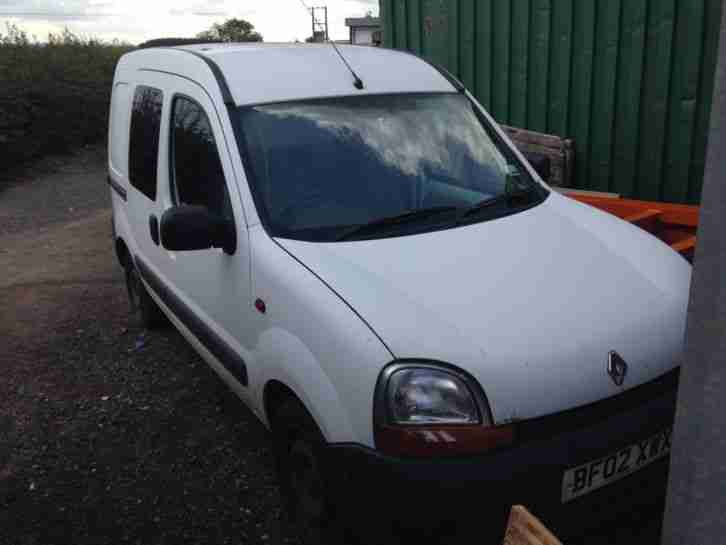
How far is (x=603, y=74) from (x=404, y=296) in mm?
4331

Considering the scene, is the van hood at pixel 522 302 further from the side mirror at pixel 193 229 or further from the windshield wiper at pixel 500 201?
the side mirror at pixel 193 229

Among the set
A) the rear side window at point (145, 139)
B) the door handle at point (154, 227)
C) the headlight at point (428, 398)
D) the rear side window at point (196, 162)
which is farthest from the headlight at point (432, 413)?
the rear side window at point (145, 139)

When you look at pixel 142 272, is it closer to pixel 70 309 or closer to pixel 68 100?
pixel 70 309

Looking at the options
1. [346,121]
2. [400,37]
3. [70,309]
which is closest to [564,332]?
[346,121]

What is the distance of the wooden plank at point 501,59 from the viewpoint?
650cm

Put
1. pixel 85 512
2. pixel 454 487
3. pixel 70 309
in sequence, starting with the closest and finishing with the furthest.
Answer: pixel 454 487 → pixel 85 512 → pixel 70 309

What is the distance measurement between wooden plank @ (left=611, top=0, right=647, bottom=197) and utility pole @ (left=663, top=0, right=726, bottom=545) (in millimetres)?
4886

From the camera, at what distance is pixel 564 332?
2.33m

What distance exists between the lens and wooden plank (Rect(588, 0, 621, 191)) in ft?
19.0

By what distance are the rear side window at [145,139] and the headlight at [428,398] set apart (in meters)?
2.43

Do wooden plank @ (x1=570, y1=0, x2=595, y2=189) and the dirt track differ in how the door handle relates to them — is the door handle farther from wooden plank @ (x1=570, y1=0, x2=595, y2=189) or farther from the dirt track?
wooden plank @ (x1=570, y1=0, x2=595, y2=189)

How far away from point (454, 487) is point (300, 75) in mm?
2130

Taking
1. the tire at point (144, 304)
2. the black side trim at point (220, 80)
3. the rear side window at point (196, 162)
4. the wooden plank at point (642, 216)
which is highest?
the black side trim at point (220, 80)

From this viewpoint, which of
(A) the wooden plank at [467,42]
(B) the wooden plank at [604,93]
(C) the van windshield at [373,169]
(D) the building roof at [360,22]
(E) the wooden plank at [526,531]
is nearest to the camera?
(E) the wooden plank at [526,531]
